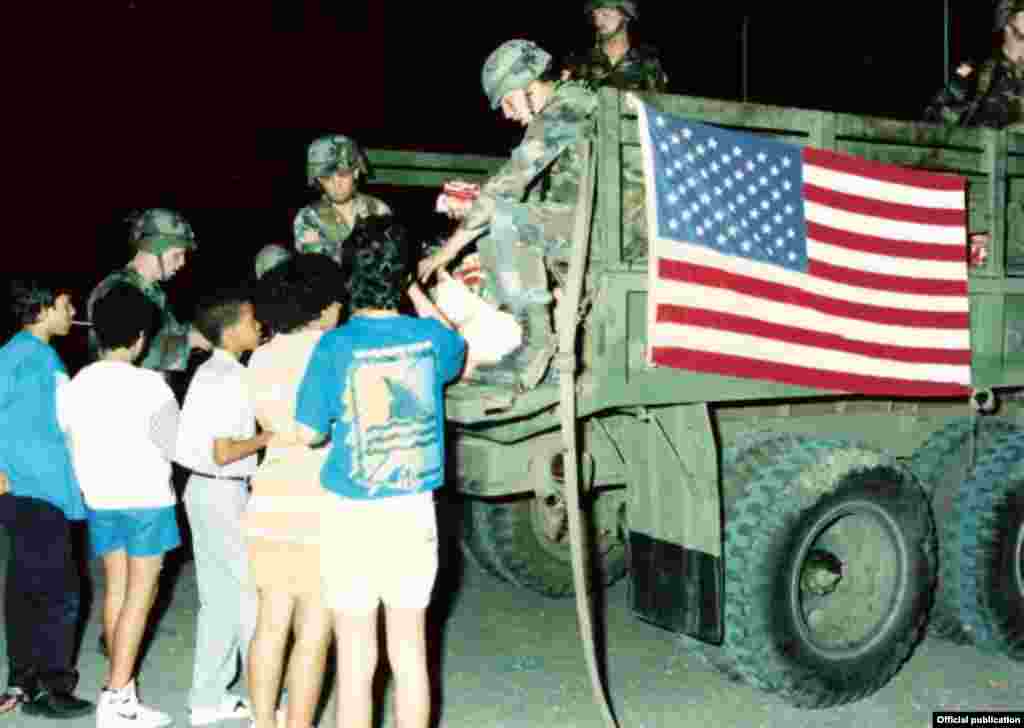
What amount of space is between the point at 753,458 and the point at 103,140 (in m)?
10.5

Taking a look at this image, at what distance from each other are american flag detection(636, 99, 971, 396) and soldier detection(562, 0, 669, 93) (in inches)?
85.8

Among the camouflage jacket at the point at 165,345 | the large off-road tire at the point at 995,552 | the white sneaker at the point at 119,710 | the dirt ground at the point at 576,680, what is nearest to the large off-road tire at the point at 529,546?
the dirt ground at the point at 576,680

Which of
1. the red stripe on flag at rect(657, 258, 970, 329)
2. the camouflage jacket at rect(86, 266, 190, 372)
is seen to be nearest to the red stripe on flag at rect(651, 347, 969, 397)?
the red stripe on flag at rect(657, 258, 970, 329)

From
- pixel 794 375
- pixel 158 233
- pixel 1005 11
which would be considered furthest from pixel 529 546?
pixel 1005 11

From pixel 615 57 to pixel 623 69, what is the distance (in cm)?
19

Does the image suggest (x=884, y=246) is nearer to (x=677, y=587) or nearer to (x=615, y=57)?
(x=677, y=587)

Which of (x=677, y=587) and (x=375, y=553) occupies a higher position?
(x=375, y=553)

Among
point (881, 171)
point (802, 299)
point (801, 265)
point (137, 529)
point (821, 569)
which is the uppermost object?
point (881, 171)

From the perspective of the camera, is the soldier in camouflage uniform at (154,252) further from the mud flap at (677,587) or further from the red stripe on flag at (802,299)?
the red stripe on flag at (802,299)

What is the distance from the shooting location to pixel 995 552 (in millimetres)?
5266

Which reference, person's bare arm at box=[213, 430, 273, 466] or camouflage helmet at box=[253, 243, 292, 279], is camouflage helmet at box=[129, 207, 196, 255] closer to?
camouflage helmet at box=[253, 243, 292, 279]

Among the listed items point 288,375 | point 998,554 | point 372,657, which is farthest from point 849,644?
point 288,375

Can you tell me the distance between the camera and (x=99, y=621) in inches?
253

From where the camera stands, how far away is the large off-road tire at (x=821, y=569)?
464 cm
